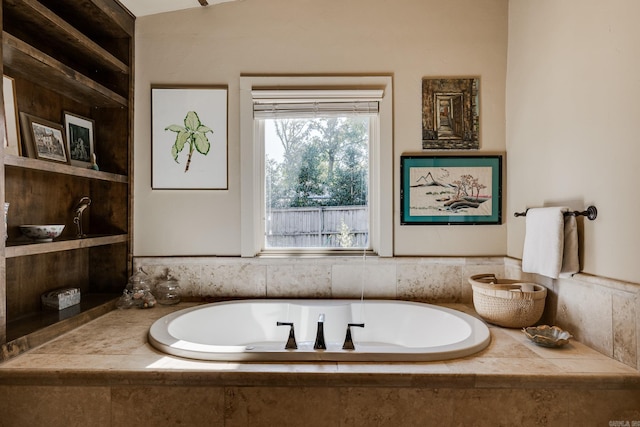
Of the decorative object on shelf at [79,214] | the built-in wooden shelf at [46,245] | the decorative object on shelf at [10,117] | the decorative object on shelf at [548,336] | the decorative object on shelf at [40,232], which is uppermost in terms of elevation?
the decorative object on shelf at [10,117]

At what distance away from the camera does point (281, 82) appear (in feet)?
7.31

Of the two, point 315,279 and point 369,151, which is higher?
point 369,151

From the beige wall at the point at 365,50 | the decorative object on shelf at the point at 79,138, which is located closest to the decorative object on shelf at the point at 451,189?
the beige wall at the point at 365,50

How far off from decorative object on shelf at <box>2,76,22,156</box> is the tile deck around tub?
3.08 feet

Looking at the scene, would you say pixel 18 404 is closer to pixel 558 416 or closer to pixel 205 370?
pixel 205 370

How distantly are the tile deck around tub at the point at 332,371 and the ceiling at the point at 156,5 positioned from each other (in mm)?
1959

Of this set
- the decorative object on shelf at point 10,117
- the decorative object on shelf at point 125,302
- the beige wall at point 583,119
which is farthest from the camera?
the decorative object on shelf at point 125,302

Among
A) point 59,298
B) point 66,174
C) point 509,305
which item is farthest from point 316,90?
point 59,298

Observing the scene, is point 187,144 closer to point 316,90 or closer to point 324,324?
point 316,90

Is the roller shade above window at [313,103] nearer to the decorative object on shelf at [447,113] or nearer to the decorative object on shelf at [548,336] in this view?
the decorative object on shelf at [447,113]

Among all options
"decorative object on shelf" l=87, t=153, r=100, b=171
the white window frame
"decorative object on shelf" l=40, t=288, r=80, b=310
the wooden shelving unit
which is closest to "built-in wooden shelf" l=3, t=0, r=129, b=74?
the wooden shelving unit

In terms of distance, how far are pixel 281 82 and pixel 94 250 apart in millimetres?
1623

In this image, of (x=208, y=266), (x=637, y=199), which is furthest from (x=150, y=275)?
(x=637, y=199)

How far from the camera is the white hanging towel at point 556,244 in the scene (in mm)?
1585
